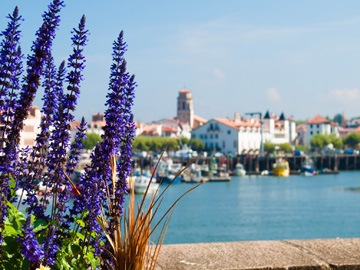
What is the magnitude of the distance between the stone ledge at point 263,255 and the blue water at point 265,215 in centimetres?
3422

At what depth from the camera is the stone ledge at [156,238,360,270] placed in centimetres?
321

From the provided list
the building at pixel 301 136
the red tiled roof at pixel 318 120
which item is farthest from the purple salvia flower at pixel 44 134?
the building at pixel 301 136

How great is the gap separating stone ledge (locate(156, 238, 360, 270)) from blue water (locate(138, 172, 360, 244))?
34224mm

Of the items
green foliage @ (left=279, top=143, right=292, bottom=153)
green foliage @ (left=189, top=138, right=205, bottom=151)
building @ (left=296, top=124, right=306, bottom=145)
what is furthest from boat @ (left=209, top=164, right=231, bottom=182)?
building @ (left=296, top=124, right=306, bottom=145)

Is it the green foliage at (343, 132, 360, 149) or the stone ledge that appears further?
the green foliage at (343, 132, 360, 149)

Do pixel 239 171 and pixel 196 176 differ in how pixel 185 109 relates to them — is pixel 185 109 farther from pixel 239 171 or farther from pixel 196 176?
pixel 196 176

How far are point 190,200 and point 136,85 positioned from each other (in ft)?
212

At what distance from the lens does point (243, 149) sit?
134500mm

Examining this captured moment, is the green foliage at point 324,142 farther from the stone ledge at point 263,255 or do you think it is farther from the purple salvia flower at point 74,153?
the purple salvia flower at point 74,153

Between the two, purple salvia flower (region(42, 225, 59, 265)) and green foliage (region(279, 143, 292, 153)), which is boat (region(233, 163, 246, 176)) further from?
purple salvia flower (region(42, 225, 59, 265))

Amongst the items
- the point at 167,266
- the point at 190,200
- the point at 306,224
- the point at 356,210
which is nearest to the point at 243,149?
the point at 190,200

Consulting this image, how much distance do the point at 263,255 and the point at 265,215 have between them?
4992cm

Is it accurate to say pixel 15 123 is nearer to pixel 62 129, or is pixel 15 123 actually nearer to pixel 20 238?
pixel 62 129

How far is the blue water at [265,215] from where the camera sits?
41594 millimetres
